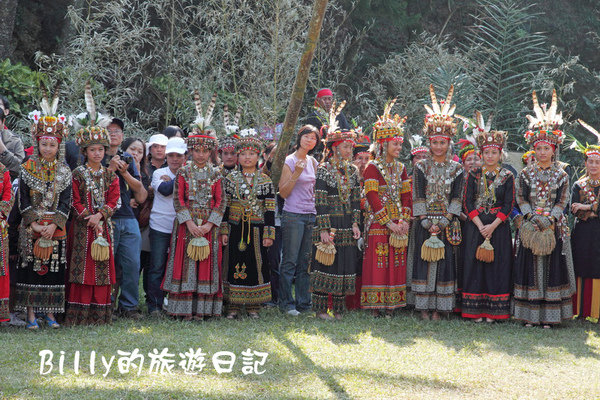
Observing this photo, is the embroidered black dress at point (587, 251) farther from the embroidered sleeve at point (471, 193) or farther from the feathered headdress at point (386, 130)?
the feathered headdress at point (386, 130)

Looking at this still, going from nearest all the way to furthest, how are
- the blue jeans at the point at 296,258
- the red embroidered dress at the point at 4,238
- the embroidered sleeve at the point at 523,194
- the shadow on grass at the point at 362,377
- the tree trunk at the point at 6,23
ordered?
the shadow on grass at the point at 362,377, the red embroidered dress at the point at 4,238, the embroidered sleeve at the point at 523,194, the blue jeans at the point at 296,258, the tree trunk at the point at 6,23

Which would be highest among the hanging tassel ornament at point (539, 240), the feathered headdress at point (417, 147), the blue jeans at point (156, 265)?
the feathered headdress at point (417, 147)

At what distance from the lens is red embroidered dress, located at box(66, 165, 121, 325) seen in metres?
6.45

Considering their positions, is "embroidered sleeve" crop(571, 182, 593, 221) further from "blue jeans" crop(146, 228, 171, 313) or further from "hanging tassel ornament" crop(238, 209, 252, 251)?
"blue jeans" crop(146, 228, 171, 313)

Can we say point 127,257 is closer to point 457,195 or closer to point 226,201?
point 226,201

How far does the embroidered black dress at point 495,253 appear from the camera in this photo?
7125mm

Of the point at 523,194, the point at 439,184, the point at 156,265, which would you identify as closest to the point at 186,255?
the point at 156,265

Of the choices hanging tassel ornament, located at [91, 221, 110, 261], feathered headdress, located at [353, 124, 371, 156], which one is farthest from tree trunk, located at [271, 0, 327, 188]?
hanging tassel ornament, located at [91, 221, 110, 261]

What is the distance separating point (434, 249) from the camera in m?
7.12

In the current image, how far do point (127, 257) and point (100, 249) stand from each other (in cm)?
49

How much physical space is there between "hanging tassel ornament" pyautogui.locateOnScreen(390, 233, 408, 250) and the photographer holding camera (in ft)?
8.60

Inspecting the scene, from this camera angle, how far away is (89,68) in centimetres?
960

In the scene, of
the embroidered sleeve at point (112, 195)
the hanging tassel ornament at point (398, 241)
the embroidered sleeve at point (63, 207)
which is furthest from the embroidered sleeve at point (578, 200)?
the embroidered sleeve at point (63, 207)

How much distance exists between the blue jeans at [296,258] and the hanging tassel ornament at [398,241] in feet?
2.89
